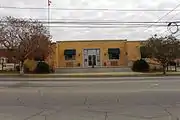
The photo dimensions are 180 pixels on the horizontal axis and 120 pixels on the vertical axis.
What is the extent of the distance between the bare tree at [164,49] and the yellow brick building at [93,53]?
15422 mm

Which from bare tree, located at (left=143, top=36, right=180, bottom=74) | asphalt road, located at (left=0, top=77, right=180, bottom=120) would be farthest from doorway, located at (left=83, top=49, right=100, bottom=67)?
asphalt road, located at (left=0, top=77, right=180, bottom=120)

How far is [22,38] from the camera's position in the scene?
50.1 meters

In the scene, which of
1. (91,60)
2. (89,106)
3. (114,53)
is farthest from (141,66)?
(89,106)

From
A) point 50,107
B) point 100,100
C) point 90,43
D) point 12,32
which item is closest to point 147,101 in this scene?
point 100,100

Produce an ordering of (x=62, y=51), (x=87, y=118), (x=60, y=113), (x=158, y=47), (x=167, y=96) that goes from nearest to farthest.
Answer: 1. (x=87, y=118)
2. (x=60, y=113)
3. (x=167, y=96)
4. (x=158, y=47)
5. (x=62, y=51)

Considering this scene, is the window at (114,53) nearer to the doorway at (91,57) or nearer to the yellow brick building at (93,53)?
the yellow brick building at (93,53)

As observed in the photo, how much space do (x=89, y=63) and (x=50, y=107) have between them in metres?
54.1

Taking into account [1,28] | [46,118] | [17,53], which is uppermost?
[1,28]

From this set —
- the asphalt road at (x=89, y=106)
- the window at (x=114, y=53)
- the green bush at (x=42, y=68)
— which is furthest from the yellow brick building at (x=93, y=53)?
the asphalt road at (x=89, y=106)

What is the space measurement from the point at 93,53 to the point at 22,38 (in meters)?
20.0

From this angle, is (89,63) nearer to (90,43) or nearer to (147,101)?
(90,43)

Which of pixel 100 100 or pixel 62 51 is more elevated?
pixel 62 51

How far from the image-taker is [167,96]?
1773 cm

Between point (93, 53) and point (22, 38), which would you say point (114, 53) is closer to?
point (93, 53)
